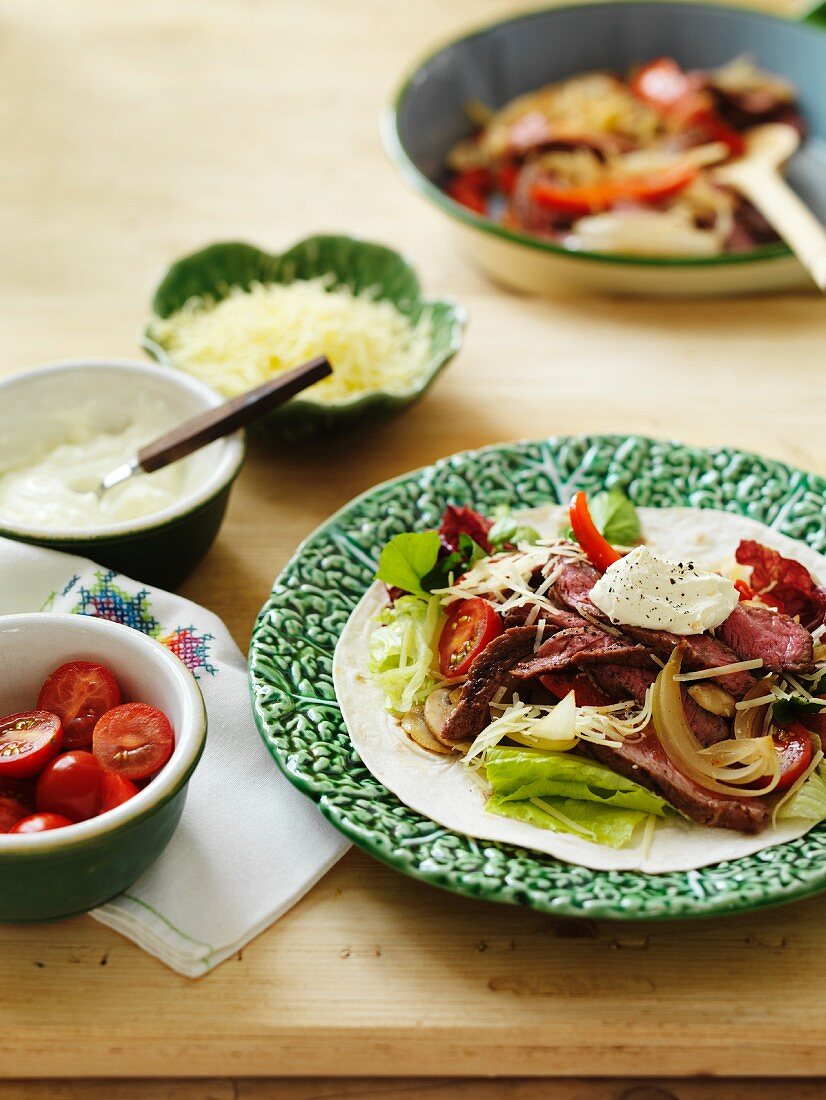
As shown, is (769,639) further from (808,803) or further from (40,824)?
(40,824)

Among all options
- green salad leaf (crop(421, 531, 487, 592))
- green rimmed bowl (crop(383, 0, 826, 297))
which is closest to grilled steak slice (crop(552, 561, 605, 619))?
green salad leaf (crop(421, 531, 487, 592))

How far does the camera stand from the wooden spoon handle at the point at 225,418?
262 cm

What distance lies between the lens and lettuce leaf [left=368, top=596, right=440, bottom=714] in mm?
2252

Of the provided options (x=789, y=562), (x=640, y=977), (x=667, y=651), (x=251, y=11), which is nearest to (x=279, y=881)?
(x=640, y=977)

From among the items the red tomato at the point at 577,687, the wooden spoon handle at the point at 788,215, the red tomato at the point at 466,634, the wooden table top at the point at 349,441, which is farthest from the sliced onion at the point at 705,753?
the wooden spoon handle at the point at 788,215

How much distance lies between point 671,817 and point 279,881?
27.6 inches

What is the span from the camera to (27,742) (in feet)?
6.44

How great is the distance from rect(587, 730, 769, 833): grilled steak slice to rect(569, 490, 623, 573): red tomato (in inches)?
15.4

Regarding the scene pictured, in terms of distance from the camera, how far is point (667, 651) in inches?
84.1

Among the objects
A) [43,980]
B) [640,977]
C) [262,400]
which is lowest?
[43,980]

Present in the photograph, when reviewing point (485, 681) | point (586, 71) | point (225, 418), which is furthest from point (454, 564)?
point (586, 71)

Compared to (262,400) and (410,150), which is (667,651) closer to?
(262,400)

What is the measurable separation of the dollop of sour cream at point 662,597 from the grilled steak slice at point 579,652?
0.04 meters

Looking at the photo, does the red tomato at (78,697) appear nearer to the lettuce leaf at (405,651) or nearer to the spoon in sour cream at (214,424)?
the lettuce leaf at (405,651)
